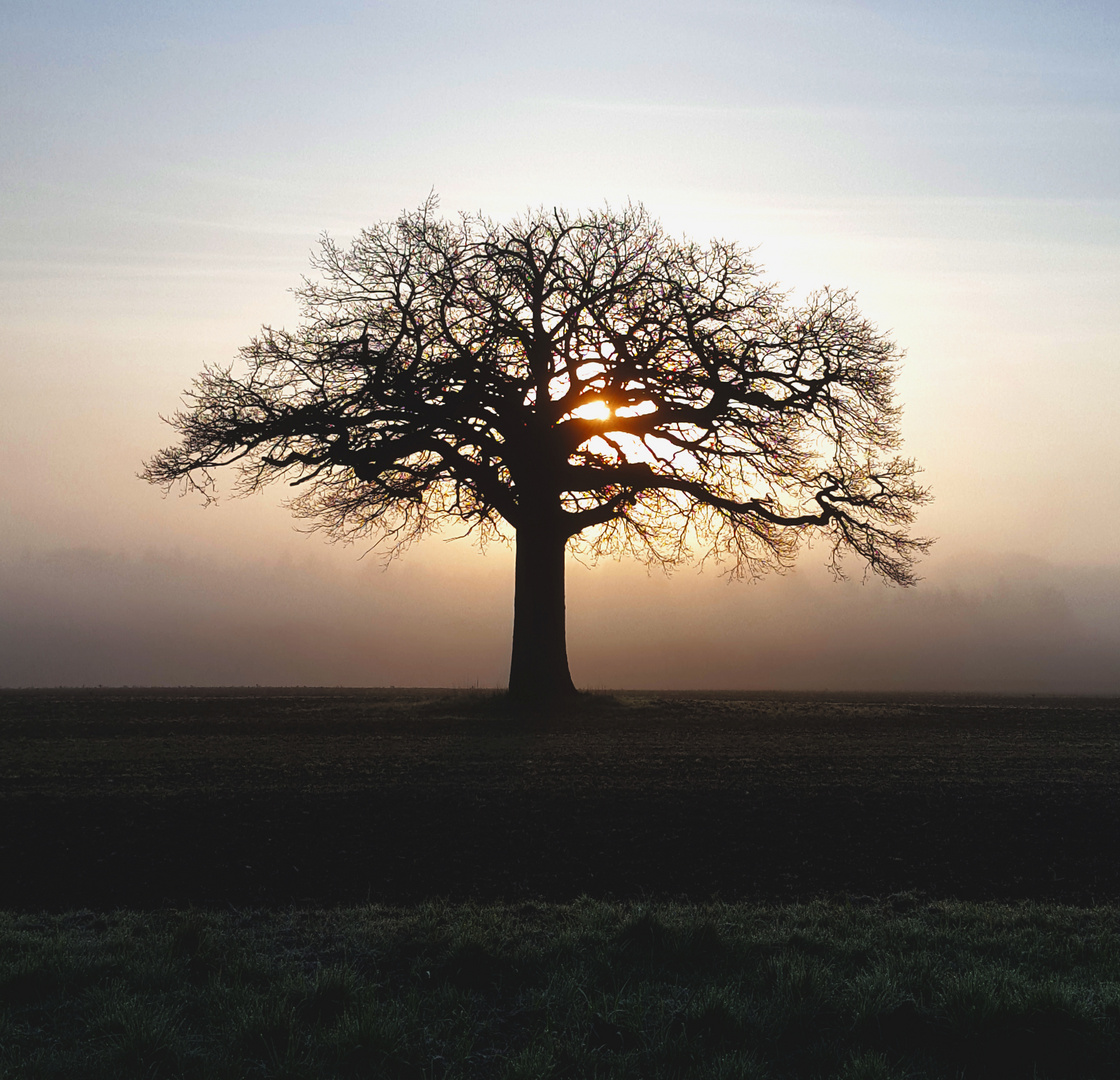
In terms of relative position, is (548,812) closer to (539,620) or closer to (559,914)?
(559,914)

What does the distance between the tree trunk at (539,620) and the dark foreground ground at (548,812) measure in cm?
361

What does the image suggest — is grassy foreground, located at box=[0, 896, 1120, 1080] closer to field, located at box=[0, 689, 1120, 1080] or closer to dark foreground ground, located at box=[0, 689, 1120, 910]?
field, located at box=[0, 689, 1120, 1080]

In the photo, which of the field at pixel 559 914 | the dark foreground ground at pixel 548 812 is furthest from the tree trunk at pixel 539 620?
the field at pixel 559 914

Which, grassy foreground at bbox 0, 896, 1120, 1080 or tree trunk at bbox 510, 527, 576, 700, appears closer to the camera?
grassy foreground at bbox 0, 896, 1120, 1080

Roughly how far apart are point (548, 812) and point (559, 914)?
9.96ft

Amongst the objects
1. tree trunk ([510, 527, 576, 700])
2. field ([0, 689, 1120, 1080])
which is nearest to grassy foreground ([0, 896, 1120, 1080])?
field ([0, 689, 1120, 1080])

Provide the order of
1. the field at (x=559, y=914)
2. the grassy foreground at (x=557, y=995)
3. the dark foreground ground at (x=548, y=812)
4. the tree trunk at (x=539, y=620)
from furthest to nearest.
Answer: the tree trunk at (x=539, y=620), the dark foreground ground at (x=548, y=812), the field at (x=559, y=914), the grassy foreground at (x=557, y=995)

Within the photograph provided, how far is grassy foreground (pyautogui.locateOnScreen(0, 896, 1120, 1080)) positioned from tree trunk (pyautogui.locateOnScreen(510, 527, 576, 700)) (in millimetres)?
14667

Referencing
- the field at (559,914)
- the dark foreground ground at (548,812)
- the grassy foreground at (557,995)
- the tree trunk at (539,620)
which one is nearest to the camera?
the grassy foreground at (557,995)

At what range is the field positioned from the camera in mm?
4535

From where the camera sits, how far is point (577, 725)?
664 inches

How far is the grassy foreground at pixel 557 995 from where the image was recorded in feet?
14.4

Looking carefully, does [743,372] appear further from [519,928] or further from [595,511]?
[519,928]

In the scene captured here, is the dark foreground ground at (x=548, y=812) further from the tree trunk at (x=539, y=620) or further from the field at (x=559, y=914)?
the tree trunk at (x=539, y=620)
